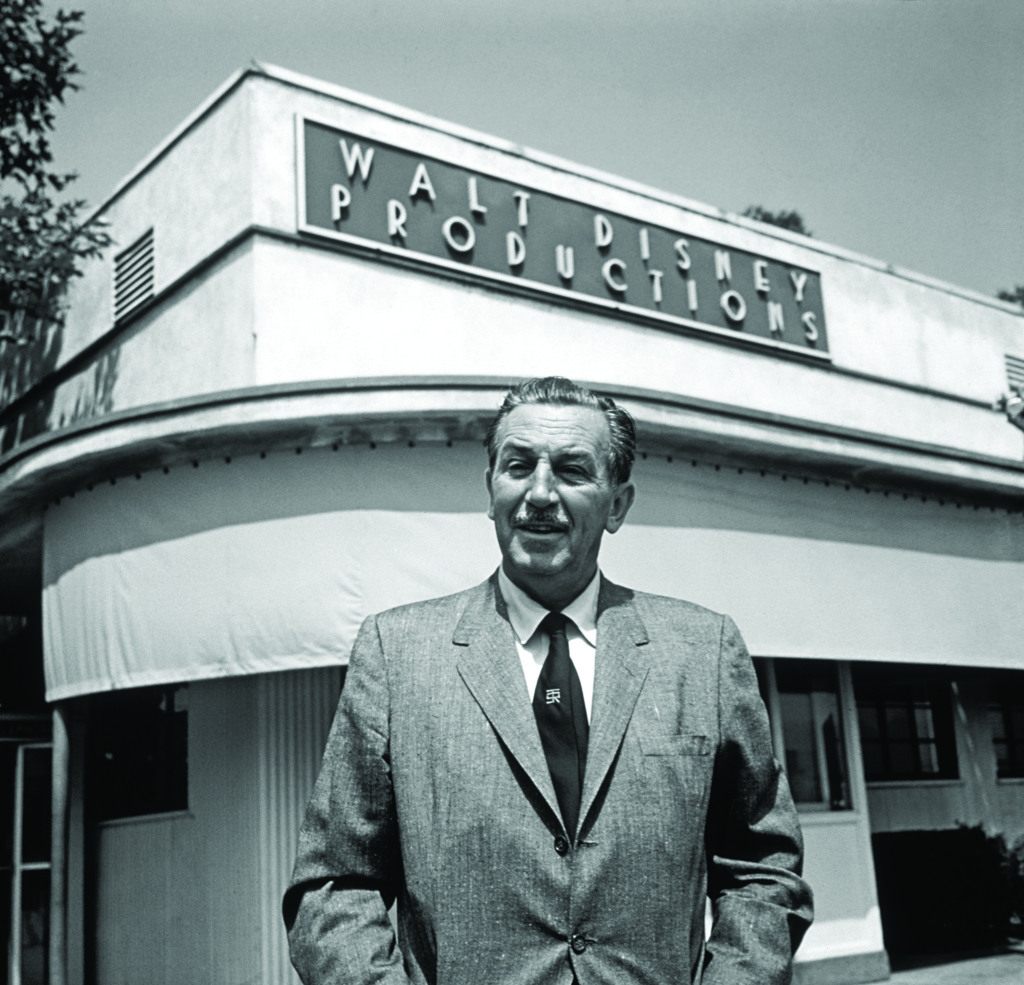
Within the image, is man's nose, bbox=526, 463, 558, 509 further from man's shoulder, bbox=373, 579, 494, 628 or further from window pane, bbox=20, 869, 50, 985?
window pane, bbox=20, 869, 50, 985

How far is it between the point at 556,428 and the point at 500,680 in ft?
1.73

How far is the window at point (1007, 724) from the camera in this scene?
48.0 feet

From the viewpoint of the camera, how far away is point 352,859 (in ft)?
7.28

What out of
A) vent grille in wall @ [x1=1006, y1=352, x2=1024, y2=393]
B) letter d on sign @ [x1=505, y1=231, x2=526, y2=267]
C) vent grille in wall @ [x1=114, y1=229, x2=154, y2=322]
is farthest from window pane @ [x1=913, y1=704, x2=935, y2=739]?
vent grille in wall @ [x1=114, y1=229, x2=154, y2=322]

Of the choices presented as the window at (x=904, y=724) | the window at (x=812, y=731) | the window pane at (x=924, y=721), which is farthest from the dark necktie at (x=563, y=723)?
the window pane at (x=924, y=721)

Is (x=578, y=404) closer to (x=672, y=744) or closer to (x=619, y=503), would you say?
(x=619, y=503)

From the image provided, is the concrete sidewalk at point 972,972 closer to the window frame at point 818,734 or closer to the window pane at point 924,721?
the window frame at point 818,734

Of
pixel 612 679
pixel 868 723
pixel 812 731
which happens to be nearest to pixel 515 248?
pixel 812 731

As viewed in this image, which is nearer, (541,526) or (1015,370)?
(541,526)

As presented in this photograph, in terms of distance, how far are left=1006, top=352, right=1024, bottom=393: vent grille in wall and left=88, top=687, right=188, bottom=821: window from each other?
11.8 m

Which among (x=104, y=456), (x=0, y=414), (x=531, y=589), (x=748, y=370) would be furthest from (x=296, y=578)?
(x=0, y=414)

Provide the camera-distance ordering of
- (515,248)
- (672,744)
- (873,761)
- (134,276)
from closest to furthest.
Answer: (672,744) → (515,248) → (134,276) → (873,761)

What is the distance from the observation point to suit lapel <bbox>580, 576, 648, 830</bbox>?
2199mm

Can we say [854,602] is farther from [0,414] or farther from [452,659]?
[0,414]
